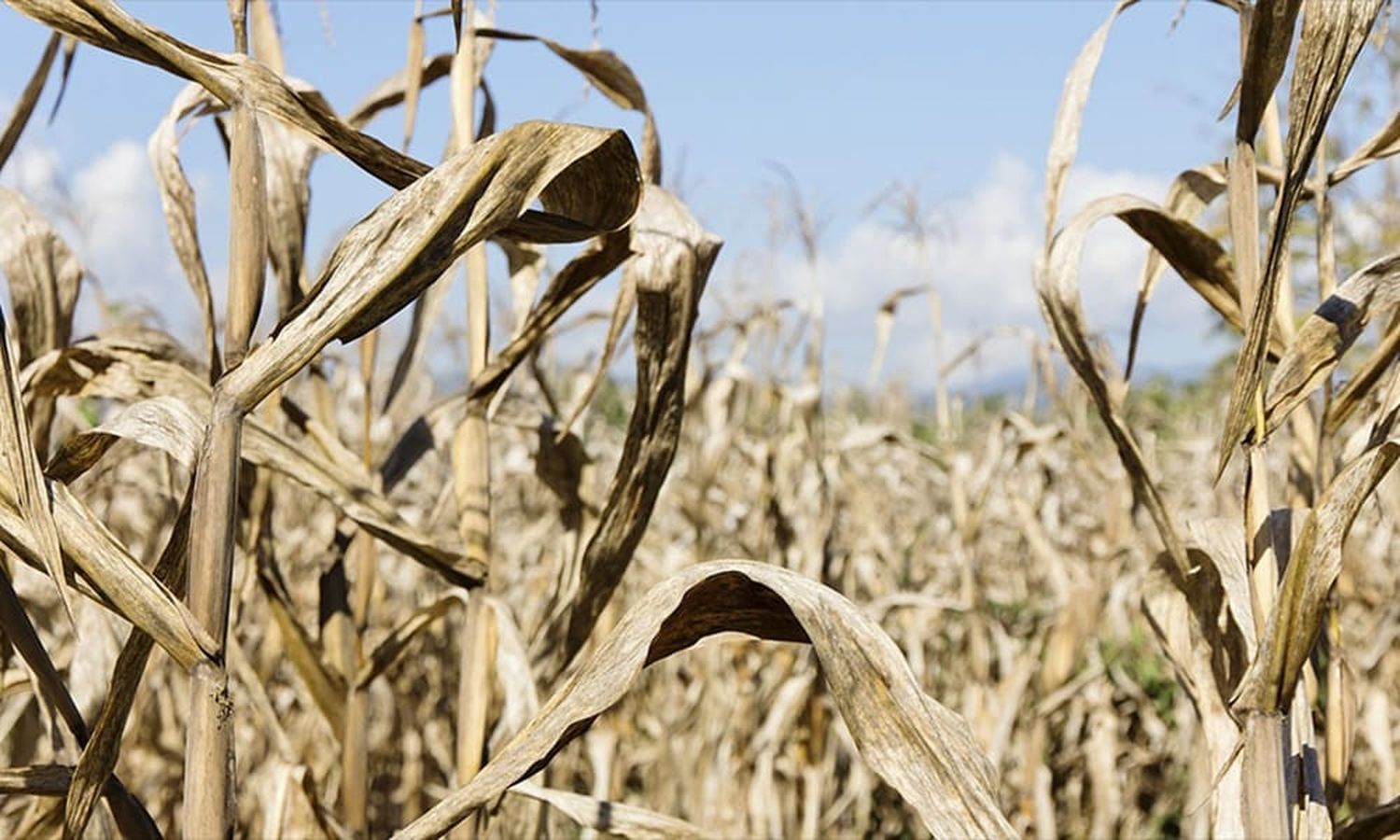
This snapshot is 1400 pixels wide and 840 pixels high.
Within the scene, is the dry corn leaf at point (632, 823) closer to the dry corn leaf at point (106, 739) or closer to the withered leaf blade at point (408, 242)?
the dry corn leaf at point (106, 739)

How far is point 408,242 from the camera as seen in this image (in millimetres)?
821

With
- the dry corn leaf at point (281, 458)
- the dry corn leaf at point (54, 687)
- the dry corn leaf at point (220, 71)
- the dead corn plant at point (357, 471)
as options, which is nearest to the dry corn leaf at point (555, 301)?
the dead corn plant at point (357, 471)

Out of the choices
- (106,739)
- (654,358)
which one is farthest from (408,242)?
(654,358)

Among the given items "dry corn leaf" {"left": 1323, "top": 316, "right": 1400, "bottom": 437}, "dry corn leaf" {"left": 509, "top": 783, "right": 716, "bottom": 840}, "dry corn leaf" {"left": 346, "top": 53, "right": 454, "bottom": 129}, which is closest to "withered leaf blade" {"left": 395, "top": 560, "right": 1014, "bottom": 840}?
"dry corn leaf" {"left": 509, "top": 783, "right": 716, "bottom": 840}

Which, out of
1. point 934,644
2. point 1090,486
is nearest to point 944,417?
point 934,644

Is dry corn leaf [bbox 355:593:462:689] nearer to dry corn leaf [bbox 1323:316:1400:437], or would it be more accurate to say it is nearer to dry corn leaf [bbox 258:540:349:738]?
dry corn leaf [bbox 258:540:349:738]

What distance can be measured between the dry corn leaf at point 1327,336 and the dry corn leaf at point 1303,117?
58 mm

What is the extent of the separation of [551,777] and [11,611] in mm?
1137

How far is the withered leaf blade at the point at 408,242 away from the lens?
79 centimetres

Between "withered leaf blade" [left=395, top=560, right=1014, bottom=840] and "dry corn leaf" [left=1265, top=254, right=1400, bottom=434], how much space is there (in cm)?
34

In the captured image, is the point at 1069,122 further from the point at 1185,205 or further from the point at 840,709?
the point at 840,709

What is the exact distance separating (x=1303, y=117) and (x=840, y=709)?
45 centimetres

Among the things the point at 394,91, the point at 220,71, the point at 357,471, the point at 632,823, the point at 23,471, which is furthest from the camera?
the point at 394,91

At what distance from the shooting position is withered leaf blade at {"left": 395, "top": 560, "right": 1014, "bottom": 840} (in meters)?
0.77
